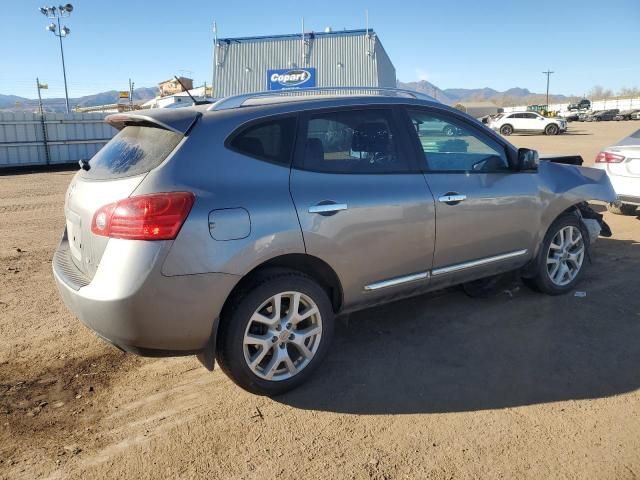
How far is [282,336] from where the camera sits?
3184 mm

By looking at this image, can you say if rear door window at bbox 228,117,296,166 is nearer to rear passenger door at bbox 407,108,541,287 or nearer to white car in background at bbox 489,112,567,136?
rear passenger door at bbox 407,108,541,287

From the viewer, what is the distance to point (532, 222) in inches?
174

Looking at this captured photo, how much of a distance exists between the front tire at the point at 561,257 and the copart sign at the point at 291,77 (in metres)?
19.4

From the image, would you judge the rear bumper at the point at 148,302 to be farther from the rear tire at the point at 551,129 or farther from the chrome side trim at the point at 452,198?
the rear tire at the point at 551,129

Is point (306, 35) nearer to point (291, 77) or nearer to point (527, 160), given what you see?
point (291, 77)

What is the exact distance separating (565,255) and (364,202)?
2.45m

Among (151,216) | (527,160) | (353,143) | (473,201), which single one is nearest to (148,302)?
(151,216)

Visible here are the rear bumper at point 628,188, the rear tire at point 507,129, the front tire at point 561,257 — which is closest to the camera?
the front tire at point 561,257

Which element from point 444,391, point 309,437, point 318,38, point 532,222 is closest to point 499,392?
point 444,391

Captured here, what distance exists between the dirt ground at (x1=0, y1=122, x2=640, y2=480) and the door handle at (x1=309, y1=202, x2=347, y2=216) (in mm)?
1107

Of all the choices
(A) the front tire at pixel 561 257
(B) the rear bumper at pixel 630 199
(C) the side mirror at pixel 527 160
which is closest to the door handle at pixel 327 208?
(C) the side mirror at pixel 527 160

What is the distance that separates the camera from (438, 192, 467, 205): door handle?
378 cm

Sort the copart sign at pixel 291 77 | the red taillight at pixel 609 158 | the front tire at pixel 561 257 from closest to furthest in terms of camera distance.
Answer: the front tire at pixel 561 257 < the red taillight at pixel 609 158 < the copart sign at pixel 291 77

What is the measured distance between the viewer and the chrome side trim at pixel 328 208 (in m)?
3.16
